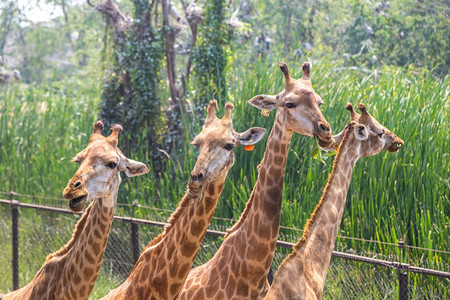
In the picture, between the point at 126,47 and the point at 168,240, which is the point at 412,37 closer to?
the point at 126,47

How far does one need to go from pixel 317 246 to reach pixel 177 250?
3.06ft

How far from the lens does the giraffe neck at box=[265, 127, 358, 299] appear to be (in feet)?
11.6

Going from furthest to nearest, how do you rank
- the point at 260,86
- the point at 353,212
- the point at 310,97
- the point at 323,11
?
the point at 323,11, the point at 260,86, the point at 353,212, the point at 310,97

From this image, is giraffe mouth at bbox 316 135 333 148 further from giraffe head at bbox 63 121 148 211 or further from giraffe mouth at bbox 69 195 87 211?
giraffe mouth at bbox 69 195 87 211

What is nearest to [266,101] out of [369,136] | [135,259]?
[369,136]

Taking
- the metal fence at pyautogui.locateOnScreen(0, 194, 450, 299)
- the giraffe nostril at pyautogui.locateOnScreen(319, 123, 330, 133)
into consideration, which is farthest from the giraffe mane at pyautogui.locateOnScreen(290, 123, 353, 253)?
the metal fence at pyautogui.locateOnScreen(0, 194, 450, 299)

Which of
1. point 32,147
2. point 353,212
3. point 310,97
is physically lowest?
point 32,147

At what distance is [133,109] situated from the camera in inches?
439

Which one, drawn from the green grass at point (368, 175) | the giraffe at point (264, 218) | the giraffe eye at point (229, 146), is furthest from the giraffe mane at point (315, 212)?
the green grass at point (368, 175)

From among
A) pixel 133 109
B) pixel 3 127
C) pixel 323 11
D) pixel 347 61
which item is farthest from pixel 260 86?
pixel 323 11

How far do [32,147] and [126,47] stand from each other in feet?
8.11

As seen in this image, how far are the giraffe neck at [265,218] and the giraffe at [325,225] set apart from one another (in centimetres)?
33

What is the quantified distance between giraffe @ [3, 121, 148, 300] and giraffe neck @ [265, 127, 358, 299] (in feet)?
4.29

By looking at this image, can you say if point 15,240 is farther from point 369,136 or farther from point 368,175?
point 369,136
